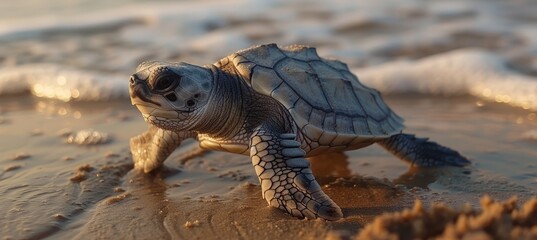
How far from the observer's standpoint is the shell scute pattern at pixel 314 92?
3.50 m

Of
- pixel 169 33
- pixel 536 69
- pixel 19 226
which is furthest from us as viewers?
pixel 169 33

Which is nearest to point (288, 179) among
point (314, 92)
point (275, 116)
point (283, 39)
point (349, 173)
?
point (275, 116)

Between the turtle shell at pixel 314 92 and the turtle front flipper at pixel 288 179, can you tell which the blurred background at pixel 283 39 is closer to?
the turtle shell at pixel 314 92

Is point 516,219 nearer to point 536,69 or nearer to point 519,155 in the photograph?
point 519,155

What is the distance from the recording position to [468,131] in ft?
16.2

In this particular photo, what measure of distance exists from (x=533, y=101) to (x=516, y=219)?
400cm

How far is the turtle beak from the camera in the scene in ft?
10.2

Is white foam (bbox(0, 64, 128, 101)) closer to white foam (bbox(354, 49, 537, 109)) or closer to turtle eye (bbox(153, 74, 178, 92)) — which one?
white foam (bbox(354, 49, 537, 109))

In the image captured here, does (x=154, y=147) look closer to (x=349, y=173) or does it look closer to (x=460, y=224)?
(x=349, y=173)

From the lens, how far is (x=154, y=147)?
387 cm

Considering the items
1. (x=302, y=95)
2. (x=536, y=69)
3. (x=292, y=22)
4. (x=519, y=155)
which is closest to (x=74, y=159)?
(x=302, y=95)

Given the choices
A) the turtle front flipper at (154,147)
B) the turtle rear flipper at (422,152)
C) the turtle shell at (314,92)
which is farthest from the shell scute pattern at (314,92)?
the turtle front flipper at (154,147)

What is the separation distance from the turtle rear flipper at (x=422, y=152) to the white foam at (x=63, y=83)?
3.36 m

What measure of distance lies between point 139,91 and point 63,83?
3.93m
